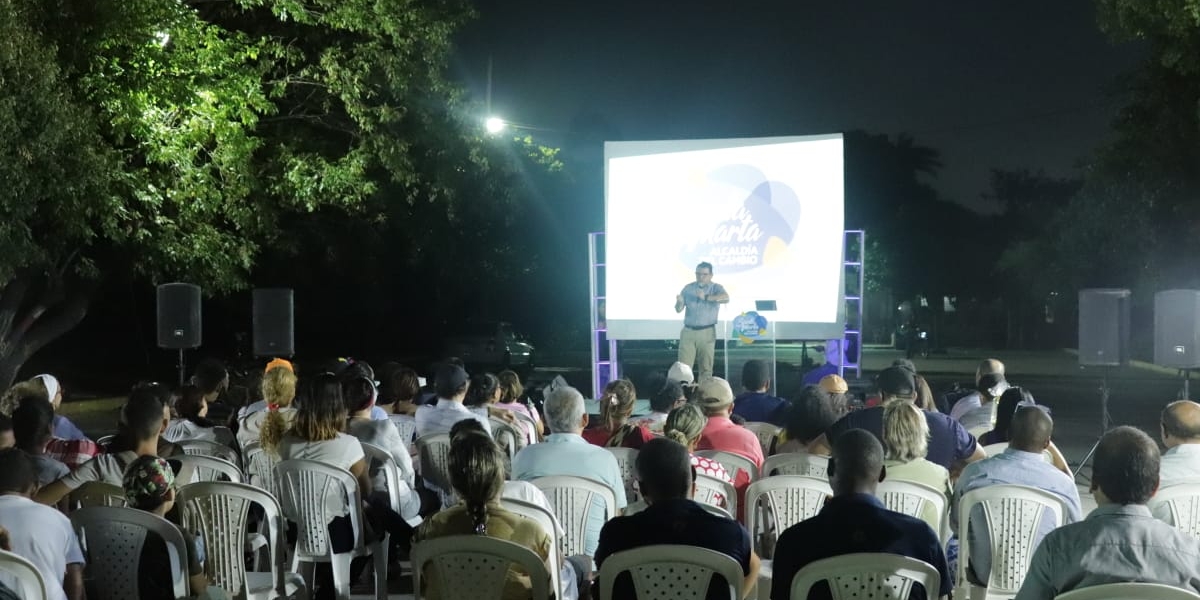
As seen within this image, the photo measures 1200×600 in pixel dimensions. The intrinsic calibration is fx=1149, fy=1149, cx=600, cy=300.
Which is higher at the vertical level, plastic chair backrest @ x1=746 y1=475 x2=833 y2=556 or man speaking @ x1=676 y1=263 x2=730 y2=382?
man speaking @ x1=676 y1=263 x2=730 y2=382

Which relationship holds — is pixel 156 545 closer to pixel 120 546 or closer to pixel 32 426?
pixel 120 546

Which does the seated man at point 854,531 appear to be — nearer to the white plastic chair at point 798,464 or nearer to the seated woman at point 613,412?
the white plastic chair at point 798,464

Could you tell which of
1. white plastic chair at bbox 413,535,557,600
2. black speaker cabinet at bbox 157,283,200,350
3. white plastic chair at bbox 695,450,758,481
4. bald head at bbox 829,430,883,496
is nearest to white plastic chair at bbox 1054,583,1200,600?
bald head at bbox 829,430,883,496

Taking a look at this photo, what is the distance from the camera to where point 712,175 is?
43.0 feet

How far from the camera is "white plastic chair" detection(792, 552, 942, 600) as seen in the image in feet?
10.3

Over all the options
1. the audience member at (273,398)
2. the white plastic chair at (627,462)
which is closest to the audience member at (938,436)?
the white plastic chair at (627,462)

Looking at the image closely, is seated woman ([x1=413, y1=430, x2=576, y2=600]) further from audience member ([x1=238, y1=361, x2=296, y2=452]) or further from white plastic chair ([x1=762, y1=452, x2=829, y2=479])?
audience member ([x1=238, y1=361, x2=296, y2=452])

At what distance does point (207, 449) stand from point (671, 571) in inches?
130

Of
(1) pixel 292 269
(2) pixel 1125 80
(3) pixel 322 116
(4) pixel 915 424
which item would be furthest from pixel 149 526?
(2) pixel 1125 80

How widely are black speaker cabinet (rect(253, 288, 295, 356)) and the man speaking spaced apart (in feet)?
14.5

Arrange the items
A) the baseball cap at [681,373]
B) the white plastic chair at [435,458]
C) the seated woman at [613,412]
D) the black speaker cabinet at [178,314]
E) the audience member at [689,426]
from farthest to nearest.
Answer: the black speaker cabinet at [178,314] < the baseball cap at [681,373] < the seated woman at [613,412] < the white plastic chair at [435,458] < the audience member at [689,426]

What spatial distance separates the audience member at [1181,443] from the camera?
4.71m

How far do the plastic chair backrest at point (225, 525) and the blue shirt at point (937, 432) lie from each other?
8.51 feet

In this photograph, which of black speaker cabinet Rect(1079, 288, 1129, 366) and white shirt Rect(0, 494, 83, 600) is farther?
black speaker cabinet Rect(1079, 288, 1129, 366)
